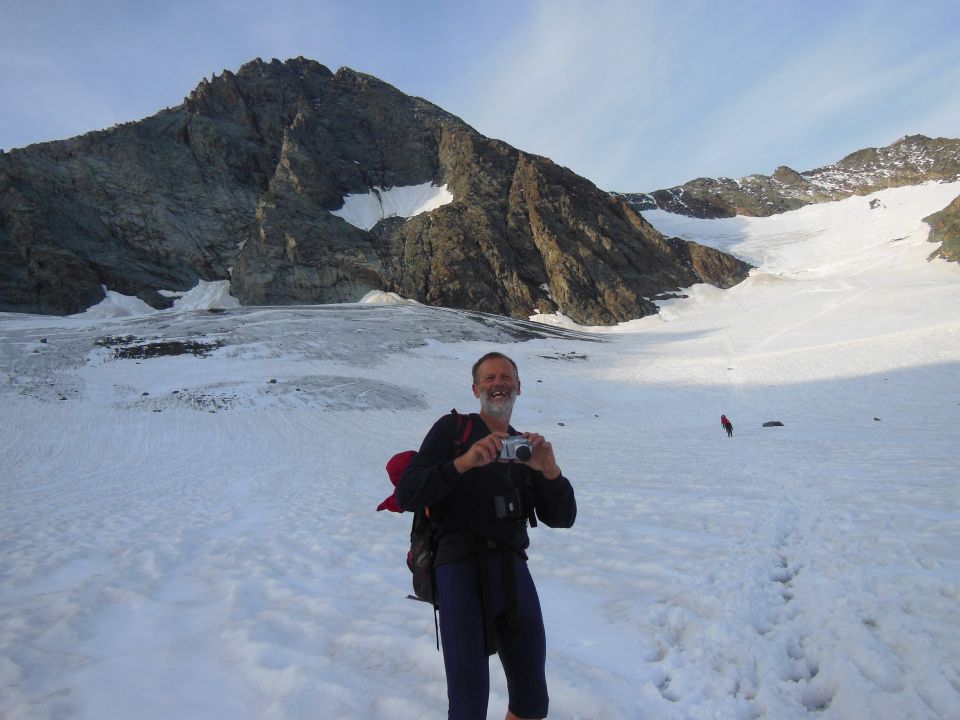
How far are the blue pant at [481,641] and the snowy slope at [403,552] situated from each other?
90cm

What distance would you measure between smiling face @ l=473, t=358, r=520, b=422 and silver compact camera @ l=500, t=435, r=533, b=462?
336 mm

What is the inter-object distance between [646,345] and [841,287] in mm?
29486

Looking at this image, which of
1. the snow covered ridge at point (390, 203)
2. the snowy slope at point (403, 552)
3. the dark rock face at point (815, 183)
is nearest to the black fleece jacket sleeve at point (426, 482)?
the snowy slope at point (403, 552)

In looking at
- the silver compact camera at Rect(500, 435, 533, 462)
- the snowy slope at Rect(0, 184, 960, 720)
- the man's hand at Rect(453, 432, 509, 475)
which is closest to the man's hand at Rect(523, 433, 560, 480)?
the silver compact camera at Rect(500, 435, 533, 462)

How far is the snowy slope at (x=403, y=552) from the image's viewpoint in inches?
145

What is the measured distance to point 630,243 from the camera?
82625mm

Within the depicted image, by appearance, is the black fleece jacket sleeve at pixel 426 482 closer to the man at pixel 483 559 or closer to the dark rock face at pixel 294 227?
the man at pixel 483 559

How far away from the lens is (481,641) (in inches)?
105

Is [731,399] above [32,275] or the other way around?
the other way around

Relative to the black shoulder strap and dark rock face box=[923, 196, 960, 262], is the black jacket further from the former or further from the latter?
dark rock face box=[923, 196, 960, 262]

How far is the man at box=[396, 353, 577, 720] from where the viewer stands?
8.60ft

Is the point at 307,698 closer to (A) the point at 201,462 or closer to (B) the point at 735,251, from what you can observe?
(A) the point at 201,462

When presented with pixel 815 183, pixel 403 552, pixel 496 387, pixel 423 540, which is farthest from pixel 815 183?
pixel 423 540

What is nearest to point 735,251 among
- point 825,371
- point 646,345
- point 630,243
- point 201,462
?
point 630,243
